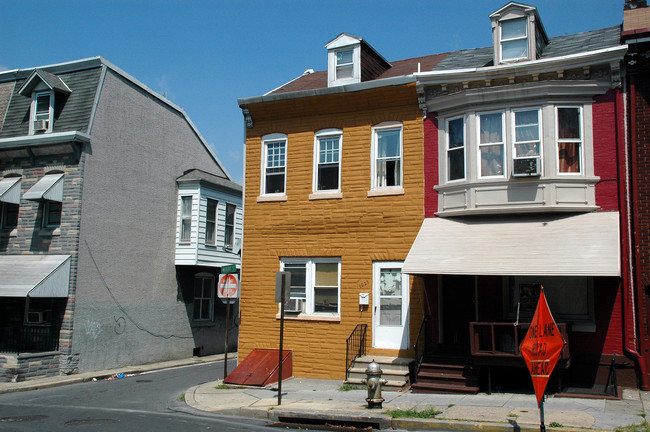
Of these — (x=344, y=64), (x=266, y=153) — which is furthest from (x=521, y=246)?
(x=266, y=153)

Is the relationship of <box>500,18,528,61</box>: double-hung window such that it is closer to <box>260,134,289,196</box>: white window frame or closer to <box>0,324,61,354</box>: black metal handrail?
<box>260,134,289,196</box>: white window frame

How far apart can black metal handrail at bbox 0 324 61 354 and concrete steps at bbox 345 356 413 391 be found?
10585mm

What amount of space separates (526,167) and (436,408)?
586 centimetres

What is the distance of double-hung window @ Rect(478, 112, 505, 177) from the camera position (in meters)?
14.8

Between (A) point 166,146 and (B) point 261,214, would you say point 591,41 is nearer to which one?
(B) point 261,214

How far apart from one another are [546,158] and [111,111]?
15.6 meters

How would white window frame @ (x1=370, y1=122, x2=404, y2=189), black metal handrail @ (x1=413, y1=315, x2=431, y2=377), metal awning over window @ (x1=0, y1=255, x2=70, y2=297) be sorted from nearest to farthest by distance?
black metal handrail @ (x1=413, y1=315, x2=431, y2=377) → white window frame @ (x1=370, y1=122, x2=404, y2=189) → metal awning over window @ (x1=0, y1=255, x2=70, y2=297)

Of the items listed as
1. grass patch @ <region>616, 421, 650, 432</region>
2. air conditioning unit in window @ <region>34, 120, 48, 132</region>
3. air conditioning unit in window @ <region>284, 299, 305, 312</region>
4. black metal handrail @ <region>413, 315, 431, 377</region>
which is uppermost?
air conditioning unit in window @ <region>34, 120, 48, 132</region>

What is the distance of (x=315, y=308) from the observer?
17.2 metres

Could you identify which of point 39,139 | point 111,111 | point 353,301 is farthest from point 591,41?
point 39,139

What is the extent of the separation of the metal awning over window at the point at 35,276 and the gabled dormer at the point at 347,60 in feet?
34.6

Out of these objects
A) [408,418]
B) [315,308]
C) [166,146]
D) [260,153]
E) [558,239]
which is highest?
[166,146]

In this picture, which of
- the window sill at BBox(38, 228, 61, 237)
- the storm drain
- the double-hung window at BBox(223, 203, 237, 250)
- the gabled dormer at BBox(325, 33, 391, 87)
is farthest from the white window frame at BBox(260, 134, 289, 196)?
the double-hung window at BBox(223, 203, 237, 250)

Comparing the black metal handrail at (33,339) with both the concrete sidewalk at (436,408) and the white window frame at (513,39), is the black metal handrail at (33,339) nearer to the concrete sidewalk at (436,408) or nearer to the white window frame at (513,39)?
the concrete sidewalk at (436,408)
